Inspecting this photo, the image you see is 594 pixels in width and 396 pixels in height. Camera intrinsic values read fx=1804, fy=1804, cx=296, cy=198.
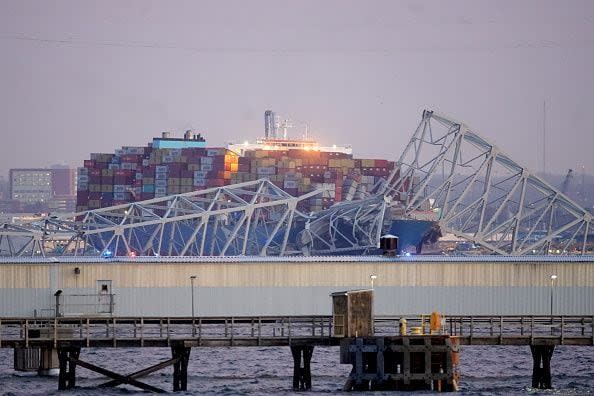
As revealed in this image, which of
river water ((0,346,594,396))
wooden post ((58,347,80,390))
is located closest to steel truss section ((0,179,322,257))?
river water ((0,346,594,396))

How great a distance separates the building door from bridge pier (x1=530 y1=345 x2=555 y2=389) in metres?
26.4

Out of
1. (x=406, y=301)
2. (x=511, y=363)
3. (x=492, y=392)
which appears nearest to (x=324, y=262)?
(x=406, y=301)

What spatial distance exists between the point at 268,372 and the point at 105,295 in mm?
11006

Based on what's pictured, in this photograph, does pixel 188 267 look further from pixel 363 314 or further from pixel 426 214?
pixel 426 214

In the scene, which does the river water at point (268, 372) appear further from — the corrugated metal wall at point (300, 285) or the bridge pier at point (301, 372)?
the corrugated metal wall at point (300, 285)

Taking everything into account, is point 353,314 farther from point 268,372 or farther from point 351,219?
point 351,219

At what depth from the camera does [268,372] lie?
88688 mm

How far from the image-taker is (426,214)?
176m

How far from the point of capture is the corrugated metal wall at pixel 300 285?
94312 millimetres

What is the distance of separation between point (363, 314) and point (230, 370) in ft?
57.7

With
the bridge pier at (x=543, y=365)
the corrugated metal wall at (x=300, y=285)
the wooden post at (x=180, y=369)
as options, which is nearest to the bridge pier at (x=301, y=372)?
the wooden post at (x=180, y=369)

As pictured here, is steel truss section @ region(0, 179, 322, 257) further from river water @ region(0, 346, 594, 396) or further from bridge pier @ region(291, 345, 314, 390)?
bridge pier @ region(291, 345, 314, 390)

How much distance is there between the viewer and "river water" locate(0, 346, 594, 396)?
255 feet

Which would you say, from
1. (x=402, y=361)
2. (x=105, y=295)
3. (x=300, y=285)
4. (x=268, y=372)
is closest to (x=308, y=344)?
(x=402, y=361)
